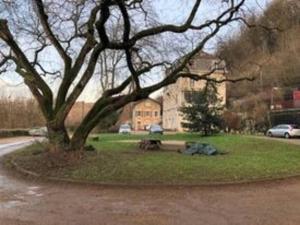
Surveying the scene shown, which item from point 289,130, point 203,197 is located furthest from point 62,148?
point 289,130

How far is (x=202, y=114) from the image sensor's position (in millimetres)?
45562

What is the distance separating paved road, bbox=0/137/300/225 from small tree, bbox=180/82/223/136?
2805cm

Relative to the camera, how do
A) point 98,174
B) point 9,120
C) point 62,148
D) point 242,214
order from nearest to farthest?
point 242,214 < point 98,174 < point 62,148 < point 9,120

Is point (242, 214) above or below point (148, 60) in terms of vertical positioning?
below

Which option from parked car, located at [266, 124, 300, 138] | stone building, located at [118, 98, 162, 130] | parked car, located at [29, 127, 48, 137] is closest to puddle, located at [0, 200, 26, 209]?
parked car, located at [29, 127, 48, 137]

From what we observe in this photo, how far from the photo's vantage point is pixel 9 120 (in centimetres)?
7906

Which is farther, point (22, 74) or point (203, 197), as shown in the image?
point (22, 74)

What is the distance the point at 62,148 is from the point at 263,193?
1042cm

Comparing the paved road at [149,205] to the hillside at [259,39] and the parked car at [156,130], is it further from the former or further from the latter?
the parked car at [156,130]

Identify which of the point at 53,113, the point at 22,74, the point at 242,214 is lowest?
the point at 242,214

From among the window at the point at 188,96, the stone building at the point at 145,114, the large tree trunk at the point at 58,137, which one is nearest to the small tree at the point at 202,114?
the window at the point at 188,96

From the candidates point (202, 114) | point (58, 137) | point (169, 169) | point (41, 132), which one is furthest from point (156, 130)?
point (169, 169)

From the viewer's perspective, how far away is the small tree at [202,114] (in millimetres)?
45406

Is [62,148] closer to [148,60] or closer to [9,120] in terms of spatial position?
[148,60]
